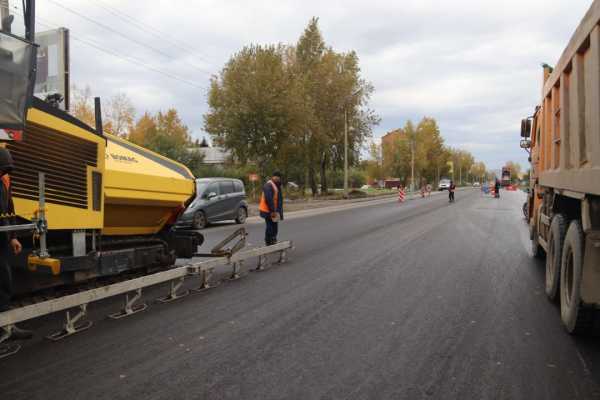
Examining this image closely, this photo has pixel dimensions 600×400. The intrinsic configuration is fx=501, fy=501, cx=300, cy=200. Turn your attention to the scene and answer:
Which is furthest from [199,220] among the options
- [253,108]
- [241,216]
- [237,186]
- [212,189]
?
[253,108]

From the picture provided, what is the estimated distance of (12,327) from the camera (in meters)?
4.39

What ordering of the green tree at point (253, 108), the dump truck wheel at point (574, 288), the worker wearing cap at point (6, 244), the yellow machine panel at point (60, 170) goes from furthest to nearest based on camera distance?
1. the green tree at point (253, 108)
2. the yellow machine panel at point (60, 170)
3. the dump truck wheel at point (574, 288)
4. the worker wearing cap at point (6, 244)

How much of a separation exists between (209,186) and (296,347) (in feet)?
40.3

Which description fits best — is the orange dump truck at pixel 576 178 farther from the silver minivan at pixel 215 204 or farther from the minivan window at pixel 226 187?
the minivan window at pixel 226 187

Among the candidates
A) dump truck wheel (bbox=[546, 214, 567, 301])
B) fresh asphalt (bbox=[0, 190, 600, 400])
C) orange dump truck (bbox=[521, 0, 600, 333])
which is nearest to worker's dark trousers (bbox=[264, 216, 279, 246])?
fresh asphalt (bbox=[0, 190, 600, 400])

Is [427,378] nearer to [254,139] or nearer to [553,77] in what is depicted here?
[553,77]

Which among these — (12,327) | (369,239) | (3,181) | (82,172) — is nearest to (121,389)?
(12,327)

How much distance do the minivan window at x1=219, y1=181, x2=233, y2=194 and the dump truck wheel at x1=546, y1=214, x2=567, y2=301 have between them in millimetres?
12046

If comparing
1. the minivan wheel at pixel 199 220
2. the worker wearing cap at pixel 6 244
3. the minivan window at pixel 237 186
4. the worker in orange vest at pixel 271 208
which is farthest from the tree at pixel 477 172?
the worker wearing cap at pixel 6 244

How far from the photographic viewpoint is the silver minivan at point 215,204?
15.2m

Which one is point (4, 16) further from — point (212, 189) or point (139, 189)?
point (212, 189)

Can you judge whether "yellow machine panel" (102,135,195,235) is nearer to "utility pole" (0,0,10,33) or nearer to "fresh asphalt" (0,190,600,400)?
"fresh asphalt" (0,190,600,400)

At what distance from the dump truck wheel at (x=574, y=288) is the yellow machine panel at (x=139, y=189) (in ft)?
16.4

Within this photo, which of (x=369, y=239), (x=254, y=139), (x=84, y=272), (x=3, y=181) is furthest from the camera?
(x=254, y=139)
